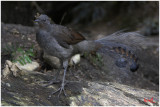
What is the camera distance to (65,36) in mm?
4172

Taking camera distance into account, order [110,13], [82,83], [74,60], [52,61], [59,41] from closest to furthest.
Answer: [59,41], [82,83], [52,61], [74,60], [110,13]

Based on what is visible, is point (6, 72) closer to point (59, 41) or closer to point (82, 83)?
point (59, 41)

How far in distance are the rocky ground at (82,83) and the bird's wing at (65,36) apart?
2.51 feet

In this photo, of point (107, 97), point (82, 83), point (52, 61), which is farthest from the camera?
point (52, 61)

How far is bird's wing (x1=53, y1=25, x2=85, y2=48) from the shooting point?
13.4 ft

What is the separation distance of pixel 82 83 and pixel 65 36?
0.95 metres

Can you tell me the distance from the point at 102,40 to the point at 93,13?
606 cm

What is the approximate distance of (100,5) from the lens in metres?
10.5

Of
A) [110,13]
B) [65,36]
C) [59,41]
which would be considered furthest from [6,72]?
[110,13]

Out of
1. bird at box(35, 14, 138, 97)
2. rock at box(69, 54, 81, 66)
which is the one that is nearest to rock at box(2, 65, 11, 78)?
bird at box(35, 14, 138, 97)

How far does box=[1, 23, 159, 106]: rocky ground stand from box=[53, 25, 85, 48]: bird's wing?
2.51 ft

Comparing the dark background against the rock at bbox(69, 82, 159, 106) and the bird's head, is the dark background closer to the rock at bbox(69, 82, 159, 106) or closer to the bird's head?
the rock at bbox(69, 82, 159, 106)

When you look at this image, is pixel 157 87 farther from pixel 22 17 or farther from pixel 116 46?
pixel 22 17

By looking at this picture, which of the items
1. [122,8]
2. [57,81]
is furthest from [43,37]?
[122,8]
